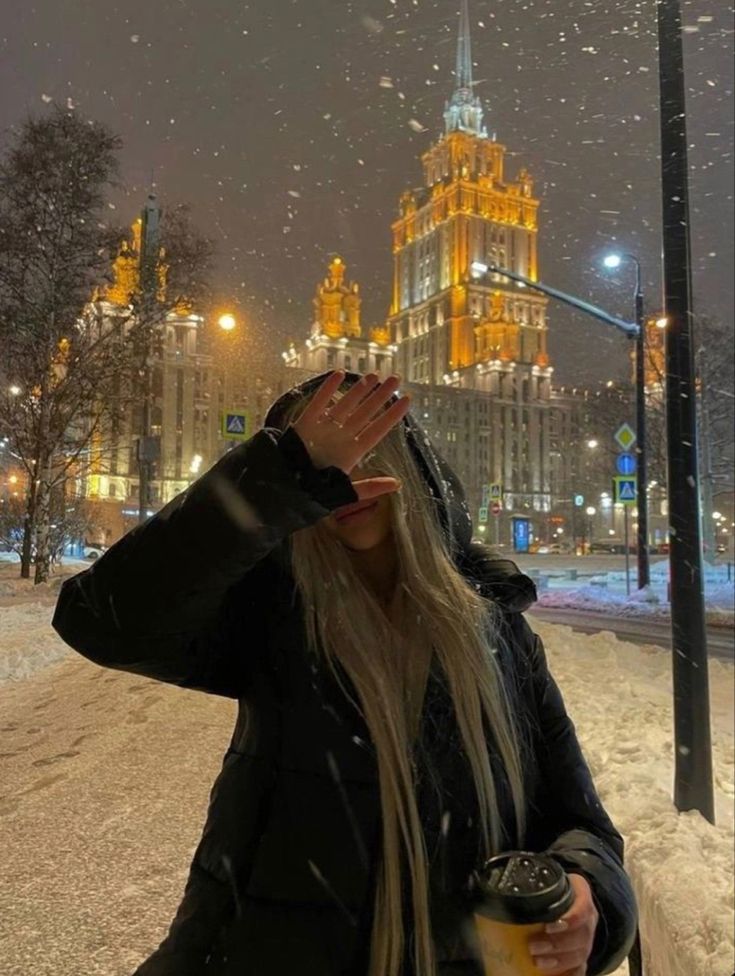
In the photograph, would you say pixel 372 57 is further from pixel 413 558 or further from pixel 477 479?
pixel 413 558

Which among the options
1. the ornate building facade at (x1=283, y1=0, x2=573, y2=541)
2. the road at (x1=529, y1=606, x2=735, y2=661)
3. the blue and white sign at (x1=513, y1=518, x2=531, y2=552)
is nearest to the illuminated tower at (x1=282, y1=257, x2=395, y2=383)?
the ornate building facade at (x1=283, y1=0, x2=573, y2=541)

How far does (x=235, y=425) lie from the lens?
104 inches

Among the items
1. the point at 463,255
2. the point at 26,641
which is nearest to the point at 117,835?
the point at 26,641

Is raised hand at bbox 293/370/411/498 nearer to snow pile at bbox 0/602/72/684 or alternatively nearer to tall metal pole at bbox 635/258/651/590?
snow pile at bbox 0/602/72/684

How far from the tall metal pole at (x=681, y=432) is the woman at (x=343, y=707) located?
3.12 meters

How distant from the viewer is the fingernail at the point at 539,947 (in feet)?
3.51

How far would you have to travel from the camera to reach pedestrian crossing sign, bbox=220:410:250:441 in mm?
2533

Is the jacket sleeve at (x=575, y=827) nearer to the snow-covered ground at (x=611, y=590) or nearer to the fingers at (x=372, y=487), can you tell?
the fingers at (x=372, y=487)

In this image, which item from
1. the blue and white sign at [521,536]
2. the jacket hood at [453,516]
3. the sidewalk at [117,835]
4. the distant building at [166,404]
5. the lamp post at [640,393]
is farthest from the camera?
the lamp post at [640,393]

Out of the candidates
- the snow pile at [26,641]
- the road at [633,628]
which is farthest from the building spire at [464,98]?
the road at [633,628]

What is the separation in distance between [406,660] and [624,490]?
51.4 ft

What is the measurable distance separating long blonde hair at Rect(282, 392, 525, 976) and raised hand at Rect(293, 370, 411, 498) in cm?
31

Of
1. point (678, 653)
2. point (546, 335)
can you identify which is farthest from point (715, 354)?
point (678, 653)

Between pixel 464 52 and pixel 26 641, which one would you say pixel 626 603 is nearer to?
pixel 464 52
